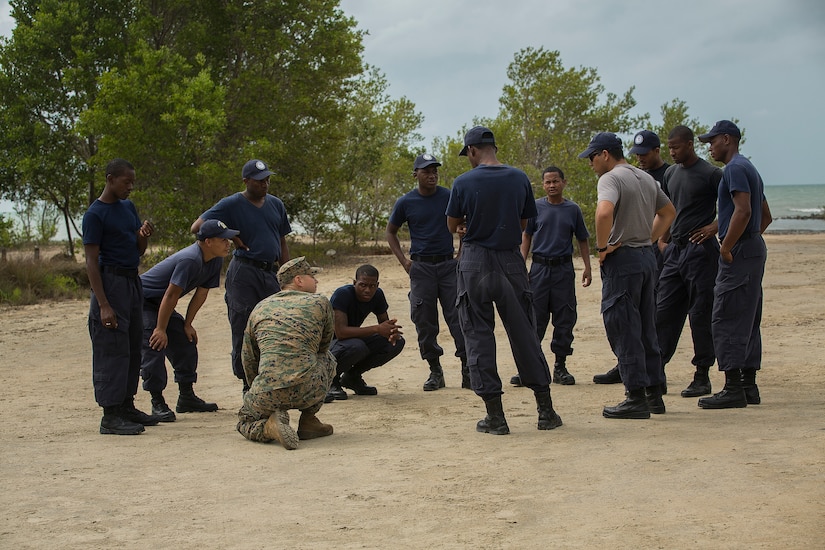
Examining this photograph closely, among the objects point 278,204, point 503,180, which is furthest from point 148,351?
→ point 503,180

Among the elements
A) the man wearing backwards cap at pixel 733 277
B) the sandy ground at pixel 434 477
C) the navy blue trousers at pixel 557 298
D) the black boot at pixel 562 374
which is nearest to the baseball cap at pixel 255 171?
the sandy ground at pixel 434 477

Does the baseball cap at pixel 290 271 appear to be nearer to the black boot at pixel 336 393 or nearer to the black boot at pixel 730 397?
the black boot at pixel 336 393

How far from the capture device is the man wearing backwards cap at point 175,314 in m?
7.40

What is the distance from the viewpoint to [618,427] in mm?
6570

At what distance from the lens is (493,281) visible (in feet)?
21.5

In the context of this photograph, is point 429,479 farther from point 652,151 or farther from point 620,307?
point 652,151

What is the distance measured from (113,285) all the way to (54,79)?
1915 cm

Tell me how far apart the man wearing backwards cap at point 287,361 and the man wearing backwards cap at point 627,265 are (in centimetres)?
203

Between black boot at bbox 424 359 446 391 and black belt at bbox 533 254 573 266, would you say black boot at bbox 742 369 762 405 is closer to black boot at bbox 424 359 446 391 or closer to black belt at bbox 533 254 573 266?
black belt at bbox 533 254 573 266

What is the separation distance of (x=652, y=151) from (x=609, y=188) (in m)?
1.26

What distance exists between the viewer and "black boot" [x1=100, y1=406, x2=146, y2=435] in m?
6.95

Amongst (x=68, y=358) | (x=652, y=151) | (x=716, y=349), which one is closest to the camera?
(x=716, y=349)

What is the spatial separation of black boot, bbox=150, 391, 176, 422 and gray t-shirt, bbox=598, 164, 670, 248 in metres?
3.66

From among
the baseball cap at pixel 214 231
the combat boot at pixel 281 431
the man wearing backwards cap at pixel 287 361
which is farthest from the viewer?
the baseball cap at pixel 214 231
